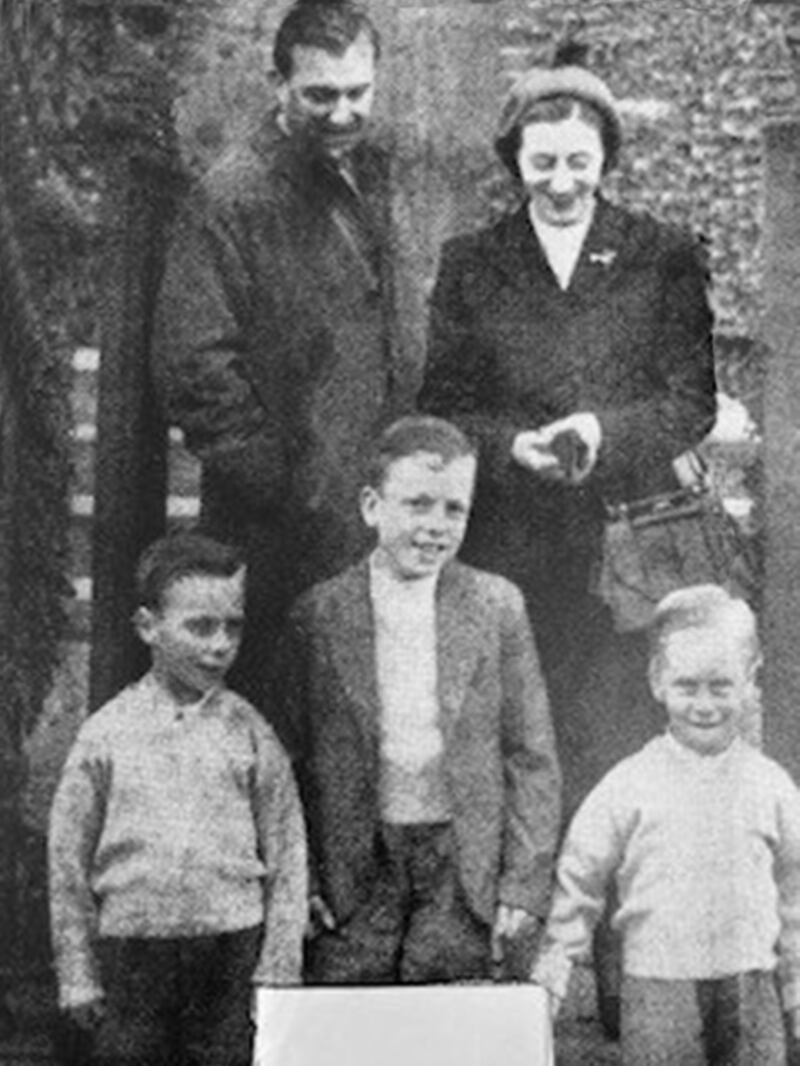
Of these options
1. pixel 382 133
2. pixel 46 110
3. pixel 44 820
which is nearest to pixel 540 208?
pixel 382 133

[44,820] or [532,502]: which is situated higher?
[532,502]

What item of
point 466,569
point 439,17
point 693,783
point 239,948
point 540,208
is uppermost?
point 439,17

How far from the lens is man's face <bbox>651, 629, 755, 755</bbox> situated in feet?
14.0

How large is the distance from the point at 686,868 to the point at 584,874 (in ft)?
0.61

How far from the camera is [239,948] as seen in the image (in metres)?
4.19

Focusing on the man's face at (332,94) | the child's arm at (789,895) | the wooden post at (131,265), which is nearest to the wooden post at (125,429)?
the wooden post at (131,265)

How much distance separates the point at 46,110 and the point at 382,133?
2.18ft

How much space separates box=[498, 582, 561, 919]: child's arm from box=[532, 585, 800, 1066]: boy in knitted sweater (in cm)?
5

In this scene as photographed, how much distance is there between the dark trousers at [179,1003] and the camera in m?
4.16

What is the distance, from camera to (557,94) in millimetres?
4418

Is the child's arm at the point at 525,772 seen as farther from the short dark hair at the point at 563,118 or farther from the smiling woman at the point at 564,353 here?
the short dark hair at the point at 563,118

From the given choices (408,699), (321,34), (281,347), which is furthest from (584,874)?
(321,34)

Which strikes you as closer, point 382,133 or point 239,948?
point 239,948

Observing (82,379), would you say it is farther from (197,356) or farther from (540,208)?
(540,208)
